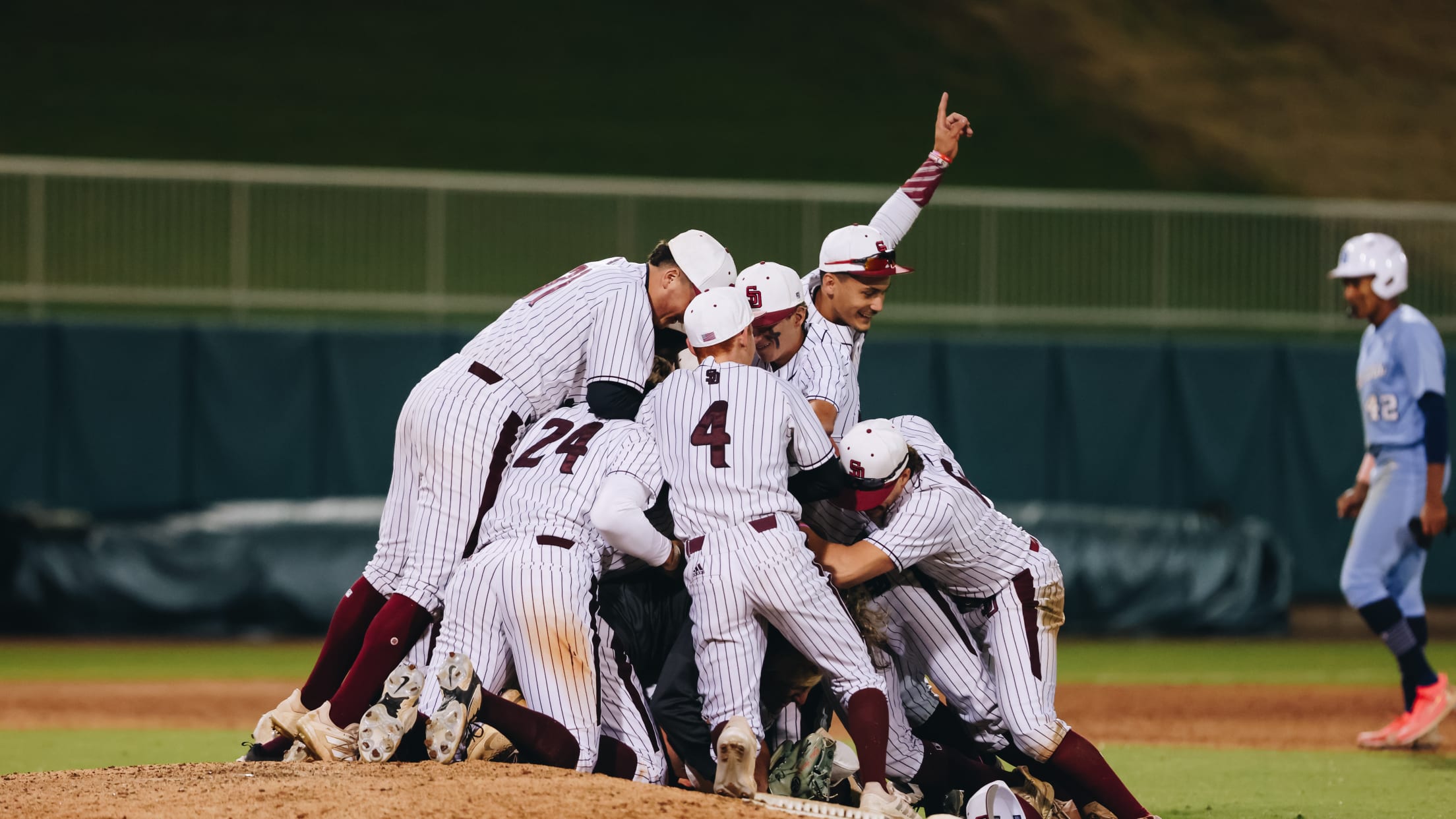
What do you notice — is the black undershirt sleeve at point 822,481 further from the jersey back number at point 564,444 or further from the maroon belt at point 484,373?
the maroon belt at point 484,373

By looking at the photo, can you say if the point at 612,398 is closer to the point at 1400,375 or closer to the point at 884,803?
the point at 884,803

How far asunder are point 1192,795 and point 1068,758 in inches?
54.7

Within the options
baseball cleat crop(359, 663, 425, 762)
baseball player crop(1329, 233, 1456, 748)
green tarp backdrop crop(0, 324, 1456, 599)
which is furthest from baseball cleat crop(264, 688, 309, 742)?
green tarp backdrop crop(0, 324, 1456, 599)

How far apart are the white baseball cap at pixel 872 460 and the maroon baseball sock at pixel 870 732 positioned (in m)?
0.75

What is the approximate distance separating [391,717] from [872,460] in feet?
6.18

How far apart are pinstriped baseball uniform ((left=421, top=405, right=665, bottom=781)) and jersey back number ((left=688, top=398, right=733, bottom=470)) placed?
0.32 meters

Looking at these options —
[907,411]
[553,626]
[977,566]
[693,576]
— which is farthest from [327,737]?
[907,411]

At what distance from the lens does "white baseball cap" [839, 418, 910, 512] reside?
5824 mm

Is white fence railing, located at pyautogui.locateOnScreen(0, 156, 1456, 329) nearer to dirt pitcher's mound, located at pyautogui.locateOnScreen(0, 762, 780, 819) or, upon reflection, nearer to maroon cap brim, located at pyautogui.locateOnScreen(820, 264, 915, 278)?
maroon cap brim, located at pyautogui.locateOnScreen(820, 264, 915, 278)

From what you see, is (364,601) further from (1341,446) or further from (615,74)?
(615,74)

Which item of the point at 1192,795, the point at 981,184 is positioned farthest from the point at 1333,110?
the point at 1192,795

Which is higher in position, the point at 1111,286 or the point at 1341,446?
the point at 1111,286

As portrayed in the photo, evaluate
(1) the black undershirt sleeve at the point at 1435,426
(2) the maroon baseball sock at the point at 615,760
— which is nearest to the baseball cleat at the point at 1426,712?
(1) the black undershirt sleeve at the point at 1435,426

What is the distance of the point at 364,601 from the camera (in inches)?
253
